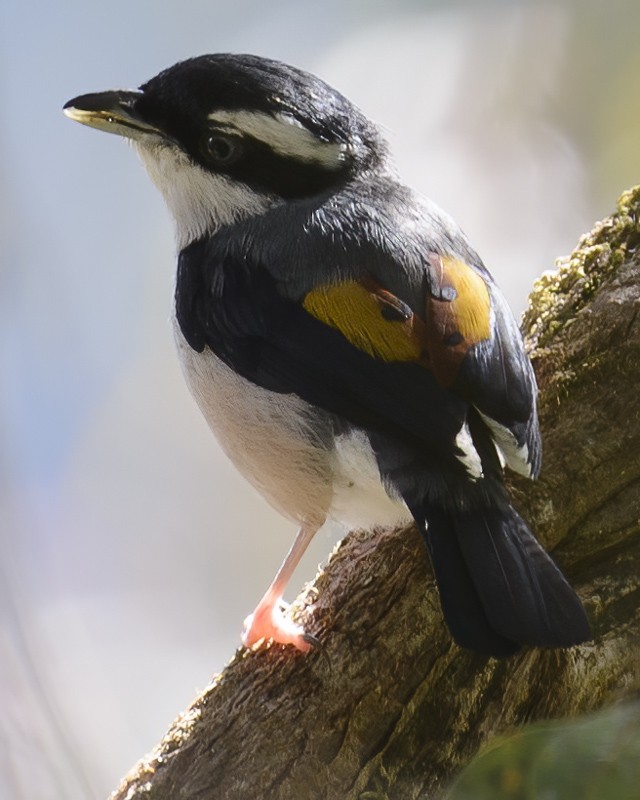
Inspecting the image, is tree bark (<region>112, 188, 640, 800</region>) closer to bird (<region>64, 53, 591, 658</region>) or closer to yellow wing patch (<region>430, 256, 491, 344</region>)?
bird (<region>64, 53, 591, 658</region>)

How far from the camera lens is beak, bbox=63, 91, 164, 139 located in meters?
3.26

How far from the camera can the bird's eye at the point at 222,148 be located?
3221 mm

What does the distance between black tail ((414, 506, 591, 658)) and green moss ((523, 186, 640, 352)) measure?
105 centimetres

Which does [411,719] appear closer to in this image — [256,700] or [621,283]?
[256,700]

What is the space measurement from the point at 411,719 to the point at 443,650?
0.23 meters

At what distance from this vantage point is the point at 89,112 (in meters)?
3.31

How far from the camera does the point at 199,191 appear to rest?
10.9 ft

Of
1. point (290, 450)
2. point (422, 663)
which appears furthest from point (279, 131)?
point (422, 663)

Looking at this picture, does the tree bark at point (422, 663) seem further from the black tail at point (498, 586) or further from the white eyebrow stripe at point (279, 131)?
the white eyebrow stripe at point (279, 131)

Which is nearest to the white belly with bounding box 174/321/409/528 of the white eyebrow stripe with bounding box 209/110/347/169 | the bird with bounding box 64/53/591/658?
the bird with bounding box 64/53/591/658

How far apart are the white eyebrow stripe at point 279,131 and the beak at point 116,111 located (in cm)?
26

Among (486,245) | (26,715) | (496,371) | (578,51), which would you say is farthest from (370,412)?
(578,51)

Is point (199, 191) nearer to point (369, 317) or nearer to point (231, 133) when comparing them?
point (231, 133)

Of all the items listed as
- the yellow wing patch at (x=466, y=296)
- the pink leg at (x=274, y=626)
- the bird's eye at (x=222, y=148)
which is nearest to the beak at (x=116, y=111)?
the bird's eye at (x=222, y=148)
